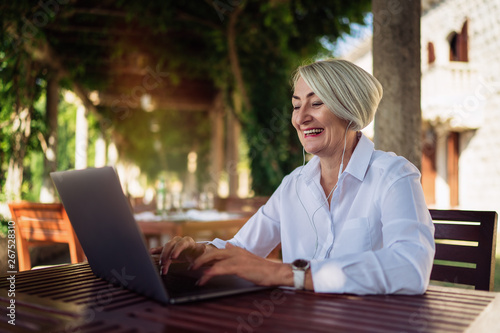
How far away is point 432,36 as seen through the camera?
484 inches

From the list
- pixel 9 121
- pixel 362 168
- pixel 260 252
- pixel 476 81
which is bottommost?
pixel 260 252

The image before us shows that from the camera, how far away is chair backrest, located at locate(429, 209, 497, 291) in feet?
4.78

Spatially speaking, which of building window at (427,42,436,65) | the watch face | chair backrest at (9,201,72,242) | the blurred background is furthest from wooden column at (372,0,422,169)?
building window at (427,42,436,65)

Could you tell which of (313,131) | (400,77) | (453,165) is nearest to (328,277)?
(313,131)

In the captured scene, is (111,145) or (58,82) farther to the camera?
(111,145)

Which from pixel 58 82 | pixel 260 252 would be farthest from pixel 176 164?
pixel 260 252

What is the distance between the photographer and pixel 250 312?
0.88m

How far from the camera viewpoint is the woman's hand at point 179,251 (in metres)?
1.27

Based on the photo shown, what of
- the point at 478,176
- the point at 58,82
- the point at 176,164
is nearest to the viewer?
the point at 58,82

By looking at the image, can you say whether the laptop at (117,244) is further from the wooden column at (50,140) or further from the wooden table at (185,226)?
the wooden column at (50,140)

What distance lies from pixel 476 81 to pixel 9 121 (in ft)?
32.3

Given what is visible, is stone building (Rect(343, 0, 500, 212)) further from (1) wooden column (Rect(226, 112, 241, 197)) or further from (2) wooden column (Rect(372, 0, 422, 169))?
(2) wooden column (Rect(372, 0, 422, 169))

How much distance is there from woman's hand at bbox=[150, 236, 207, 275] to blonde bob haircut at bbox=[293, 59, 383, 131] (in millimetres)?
610

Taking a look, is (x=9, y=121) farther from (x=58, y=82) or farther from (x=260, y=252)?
(x=260, y=252)
